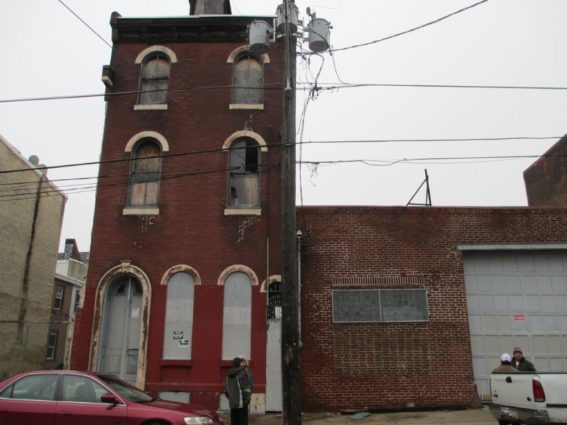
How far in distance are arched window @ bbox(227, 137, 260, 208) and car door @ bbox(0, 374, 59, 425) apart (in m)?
6.88

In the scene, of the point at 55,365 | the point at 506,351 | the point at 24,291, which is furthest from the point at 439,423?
the point at 55,365

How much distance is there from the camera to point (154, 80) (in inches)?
622

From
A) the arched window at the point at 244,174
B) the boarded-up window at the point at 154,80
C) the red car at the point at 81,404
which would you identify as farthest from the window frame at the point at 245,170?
the red car at the point at 81,404

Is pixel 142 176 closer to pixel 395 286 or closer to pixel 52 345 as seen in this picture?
pixel 395 286

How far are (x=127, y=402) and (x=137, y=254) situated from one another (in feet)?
20.5

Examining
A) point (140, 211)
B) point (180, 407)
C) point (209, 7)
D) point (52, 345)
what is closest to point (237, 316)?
point (140, 211)

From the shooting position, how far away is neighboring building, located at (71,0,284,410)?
43.8 feet

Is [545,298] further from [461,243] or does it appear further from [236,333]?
[236,333]

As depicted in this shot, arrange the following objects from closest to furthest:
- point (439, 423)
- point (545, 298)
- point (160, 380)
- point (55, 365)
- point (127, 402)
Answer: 1. point (127, 402)
2. point (439, 423)
3. point (160, 380)
4. point (545, 298)
5. point (55, 365)

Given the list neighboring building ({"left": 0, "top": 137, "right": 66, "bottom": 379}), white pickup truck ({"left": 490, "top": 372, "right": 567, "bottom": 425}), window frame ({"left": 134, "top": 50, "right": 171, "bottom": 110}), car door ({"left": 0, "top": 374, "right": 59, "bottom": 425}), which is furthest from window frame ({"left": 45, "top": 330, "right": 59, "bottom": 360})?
white pickup truck ({"left": 490, "top": 372, "right": 567, "bottom": 425})

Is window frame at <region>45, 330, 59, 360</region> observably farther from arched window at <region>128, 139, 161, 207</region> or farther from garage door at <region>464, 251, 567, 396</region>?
garage door at <region>464, 251, 567, 396</region>

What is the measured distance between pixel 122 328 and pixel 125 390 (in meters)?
5.33

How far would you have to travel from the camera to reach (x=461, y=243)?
46.2 ft

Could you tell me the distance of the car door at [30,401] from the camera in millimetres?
8414
